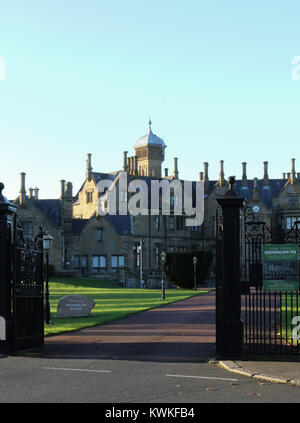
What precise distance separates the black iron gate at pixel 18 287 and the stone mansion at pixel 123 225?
44224mm

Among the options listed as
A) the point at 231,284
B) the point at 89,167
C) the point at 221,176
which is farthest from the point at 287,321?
the point at 89,167

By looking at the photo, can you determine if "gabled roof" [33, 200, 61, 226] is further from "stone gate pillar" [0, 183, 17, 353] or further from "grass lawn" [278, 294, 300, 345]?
"stone gate pillar" [0, 183, 17, 353]

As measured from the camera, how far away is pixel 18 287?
15.6 meters

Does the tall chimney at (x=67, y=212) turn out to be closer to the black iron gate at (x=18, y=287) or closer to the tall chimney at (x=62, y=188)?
the tall chimney at (x=62, y=188)

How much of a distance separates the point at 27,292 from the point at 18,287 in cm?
49

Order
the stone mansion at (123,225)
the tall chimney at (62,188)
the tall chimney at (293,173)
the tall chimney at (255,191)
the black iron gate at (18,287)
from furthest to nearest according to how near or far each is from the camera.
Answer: the tall chimney at (293,173) → the tall chimney at (255,191) → the tall chimney at (62,188) → the stone mansion at (123,225) → the black iron gate at (18,287)

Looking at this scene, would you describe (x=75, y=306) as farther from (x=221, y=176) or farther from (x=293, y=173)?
(x=221, y=176)

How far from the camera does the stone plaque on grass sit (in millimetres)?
26281

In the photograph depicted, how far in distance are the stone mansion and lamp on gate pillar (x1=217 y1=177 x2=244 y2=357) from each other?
153 feet

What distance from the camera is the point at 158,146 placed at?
103m

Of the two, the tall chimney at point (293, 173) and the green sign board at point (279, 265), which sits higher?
the tall chimney at point (293, 173)

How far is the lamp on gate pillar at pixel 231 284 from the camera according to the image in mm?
13945

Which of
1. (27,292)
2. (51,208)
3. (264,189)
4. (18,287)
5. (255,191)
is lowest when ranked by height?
(27,292)

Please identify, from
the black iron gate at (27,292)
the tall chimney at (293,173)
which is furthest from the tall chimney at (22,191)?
the black iron gate at (27,292)
